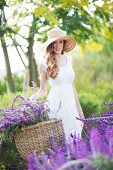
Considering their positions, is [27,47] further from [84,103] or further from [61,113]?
[61,113]

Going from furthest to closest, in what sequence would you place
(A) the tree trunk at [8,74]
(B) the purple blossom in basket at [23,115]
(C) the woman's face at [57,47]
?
(A) the tree trunk at [8,74] < (C) the woman's face at [57,47] < (B) the purple blossom in basket at [23,115]

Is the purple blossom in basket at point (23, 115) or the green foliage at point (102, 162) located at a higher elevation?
the purple blossom in basket at point (23, 115)

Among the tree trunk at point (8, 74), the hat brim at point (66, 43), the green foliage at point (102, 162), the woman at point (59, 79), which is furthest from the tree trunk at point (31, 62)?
the green foliage at point (102, 162)

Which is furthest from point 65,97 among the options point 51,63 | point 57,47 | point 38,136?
point 38,136

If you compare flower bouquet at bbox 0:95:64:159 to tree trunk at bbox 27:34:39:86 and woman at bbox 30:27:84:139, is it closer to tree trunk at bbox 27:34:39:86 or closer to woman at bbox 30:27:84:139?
woman at bbox 30:27:84:139

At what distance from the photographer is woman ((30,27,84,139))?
5.12 metres

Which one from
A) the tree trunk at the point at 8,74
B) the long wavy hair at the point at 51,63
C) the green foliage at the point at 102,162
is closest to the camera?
the green foliage at the point at 102,162

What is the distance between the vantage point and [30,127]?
4113 mm

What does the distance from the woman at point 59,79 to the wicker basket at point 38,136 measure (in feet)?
2.97

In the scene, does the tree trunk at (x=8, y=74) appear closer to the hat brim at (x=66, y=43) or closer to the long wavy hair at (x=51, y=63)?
the hat brim at (x=66, y=43)

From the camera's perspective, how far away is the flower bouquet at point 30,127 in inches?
161

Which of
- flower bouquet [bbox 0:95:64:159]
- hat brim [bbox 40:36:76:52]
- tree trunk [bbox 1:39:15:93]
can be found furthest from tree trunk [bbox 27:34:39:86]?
flower bouquet [bbox 0:95:64:159]

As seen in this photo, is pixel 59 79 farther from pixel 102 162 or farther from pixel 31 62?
pixel 31 62

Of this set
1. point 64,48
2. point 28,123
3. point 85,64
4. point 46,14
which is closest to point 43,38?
point 46,14
